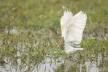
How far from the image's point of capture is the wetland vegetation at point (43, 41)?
20.0 ft

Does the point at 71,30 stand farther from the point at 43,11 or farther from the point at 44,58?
the point at 43,11

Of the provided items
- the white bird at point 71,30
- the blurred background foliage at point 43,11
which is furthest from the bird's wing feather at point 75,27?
the blurred background foliage at point 43,11

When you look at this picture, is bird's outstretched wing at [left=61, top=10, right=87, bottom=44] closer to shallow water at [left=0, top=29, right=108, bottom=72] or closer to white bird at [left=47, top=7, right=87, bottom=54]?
white bird at [left=47, top=7, right=87, bottom=54]

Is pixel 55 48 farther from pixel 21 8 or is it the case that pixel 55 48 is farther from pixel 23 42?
pixel 21 8

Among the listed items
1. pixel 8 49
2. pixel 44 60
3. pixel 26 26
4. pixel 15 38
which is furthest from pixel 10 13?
pixel 44 60

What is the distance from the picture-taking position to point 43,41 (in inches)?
309

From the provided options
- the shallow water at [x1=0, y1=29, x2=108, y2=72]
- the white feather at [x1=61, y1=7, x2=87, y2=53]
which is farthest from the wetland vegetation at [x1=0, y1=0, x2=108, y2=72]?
the white feather at [x1=61, y1=7, x2=87, y2=53]

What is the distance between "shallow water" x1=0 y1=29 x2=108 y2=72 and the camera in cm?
589

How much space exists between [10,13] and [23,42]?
11.8ft

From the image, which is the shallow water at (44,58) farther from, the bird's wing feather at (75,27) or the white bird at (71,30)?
the bird's wing feather at (75,27)

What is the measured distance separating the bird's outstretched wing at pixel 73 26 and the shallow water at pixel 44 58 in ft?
1.80

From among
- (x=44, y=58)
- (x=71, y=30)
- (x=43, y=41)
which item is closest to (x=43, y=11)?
(x=43, y=41)

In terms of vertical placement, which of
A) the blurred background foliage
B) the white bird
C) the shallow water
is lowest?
the shallow water

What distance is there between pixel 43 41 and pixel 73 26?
1.95m
